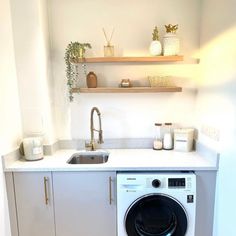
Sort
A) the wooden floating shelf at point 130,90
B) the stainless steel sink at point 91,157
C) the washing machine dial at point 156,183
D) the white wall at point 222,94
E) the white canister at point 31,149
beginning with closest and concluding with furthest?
the white wall at point 222,94 < the washing machine dial at point 156,183 < the white canister at point 31,149 < the wooden floating shelf at point 130,90 < the stainless steel sink at point 91,157

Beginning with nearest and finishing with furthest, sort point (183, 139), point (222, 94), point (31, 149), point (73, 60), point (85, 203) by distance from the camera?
point (222, 94) → point (85, 203) → point (31, 149) → point (73, 60) → point (183, 139)

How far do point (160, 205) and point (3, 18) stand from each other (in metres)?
2.08

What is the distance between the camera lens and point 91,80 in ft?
6.79

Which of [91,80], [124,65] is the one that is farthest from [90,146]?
[124,65]

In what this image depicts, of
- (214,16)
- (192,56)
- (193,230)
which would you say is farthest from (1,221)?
(214,16)

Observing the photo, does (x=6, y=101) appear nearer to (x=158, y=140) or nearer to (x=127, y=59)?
(x=127, y=59)

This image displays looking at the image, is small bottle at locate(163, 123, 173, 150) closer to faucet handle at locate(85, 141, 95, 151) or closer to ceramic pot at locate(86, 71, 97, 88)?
faucet handle at locate(85, 141, 95, 151)

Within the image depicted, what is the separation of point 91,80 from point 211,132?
48.5 inches

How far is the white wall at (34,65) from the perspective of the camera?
1880 millimetres

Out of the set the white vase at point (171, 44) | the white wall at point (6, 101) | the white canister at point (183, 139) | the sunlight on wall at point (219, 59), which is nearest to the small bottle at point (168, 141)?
the white canister at point (183, 139)

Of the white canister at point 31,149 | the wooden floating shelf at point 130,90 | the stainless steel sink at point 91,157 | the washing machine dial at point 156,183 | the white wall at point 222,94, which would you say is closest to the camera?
the white wall at point 222,94

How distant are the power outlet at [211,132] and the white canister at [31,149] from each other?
156cm

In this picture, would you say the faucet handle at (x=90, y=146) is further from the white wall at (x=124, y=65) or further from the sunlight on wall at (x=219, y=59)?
the sunlight on wall at (x=219, y=59)

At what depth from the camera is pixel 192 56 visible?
2.13 m
